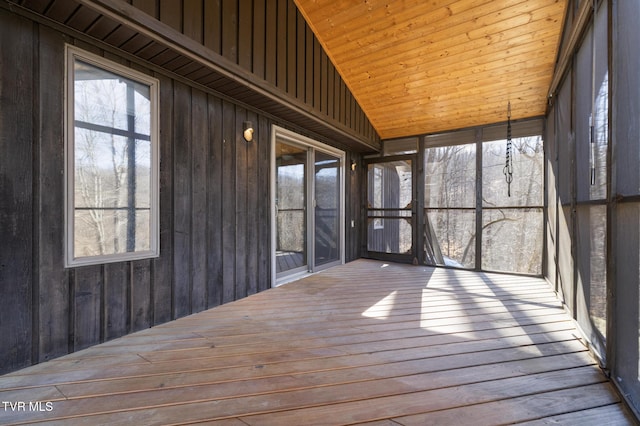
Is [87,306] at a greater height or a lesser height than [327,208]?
lesser

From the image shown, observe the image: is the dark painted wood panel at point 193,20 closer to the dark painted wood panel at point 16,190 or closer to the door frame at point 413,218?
the dark painted wood panel at point 16,190

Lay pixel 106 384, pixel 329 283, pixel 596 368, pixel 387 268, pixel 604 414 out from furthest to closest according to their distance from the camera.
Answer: pixel 387 268
pixel 329 283
pixel 596 368
pixel 106 384
pixel 604 414

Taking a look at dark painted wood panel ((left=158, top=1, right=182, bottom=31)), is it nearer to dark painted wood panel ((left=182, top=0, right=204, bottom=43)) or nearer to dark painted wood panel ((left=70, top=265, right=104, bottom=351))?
dark painted wood panel ((left=182, top=0, right=204, bottom=43))

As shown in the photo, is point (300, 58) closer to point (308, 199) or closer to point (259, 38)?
point (259, 38)

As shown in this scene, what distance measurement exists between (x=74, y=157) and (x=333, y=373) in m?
2.29

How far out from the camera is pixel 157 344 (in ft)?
7.15

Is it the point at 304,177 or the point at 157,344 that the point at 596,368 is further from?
the point at 304,177

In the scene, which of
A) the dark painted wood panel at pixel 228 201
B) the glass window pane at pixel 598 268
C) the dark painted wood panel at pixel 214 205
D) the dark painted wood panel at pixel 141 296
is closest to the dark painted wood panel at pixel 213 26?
the dark painted wood panel at pixel 214 205

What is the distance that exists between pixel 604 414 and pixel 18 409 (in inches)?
112

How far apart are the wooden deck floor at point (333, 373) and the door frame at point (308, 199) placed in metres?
1.20

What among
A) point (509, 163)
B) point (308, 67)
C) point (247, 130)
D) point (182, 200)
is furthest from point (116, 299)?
point (509, 163)

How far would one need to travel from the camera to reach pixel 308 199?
466cm

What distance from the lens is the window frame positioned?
2031mm

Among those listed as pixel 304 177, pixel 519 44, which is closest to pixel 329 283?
pixel 304 177
